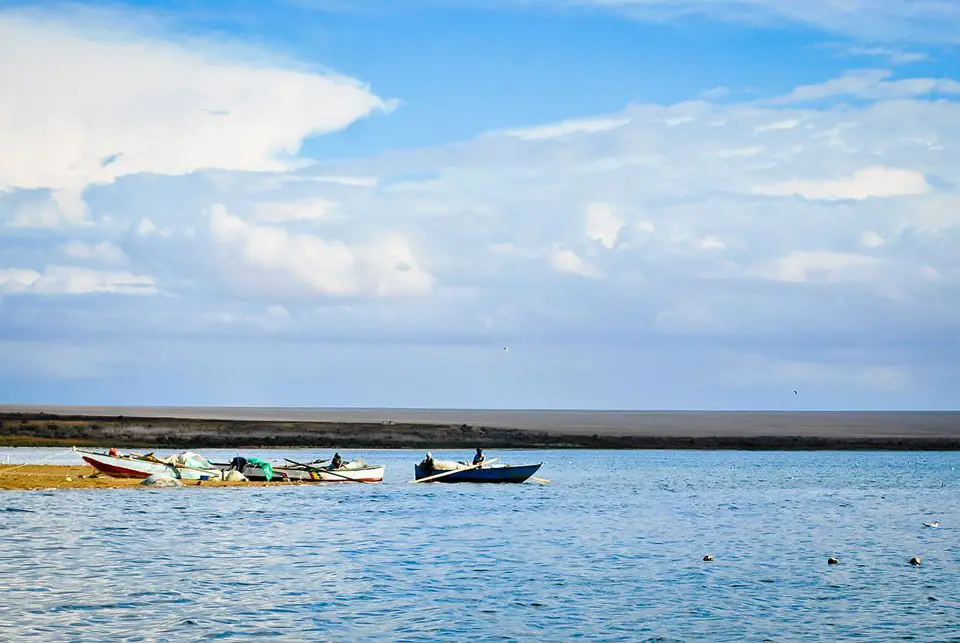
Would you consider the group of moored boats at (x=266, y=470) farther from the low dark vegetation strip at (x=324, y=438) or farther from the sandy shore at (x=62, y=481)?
the low dark vegetation strip at (x=324, y=438)

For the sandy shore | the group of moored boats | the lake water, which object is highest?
the group of moored boats

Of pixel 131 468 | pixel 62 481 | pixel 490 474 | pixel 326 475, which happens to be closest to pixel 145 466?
pixel 131 468

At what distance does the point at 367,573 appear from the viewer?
30422mm

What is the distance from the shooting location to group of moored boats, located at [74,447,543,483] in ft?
193

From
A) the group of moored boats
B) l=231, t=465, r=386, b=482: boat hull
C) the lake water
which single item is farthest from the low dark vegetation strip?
the lake water

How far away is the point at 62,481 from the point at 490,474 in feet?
78.6

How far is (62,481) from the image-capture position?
55500 millimetres

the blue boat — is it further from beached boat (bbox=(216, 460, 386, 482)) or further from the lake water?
the lake water

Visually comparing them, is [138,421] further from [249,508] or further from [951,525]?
[951,525]

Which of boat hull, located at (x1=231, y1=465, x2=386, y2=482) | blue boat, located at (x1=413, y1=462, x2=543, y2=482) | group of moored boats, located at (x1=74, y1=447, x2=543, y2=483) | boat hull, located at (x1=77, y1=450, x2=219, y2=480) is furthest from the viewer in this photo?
blue boat, located at (x1=413, y1=462, x2=543, y2=482)

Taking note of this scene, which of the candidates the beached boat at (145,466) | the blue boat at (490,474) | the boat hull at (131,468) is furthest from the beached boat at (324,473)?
the boat hull at (131,468)

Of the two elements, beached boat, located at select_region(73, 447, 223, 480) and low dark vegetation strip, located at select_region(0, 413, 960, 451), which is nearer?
beached boat, located at select_region(73, 447, 223, 480)

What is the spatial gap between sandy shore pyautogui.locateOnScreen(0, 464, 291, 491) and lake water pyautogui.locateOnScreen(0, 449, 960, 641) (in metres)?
1.90

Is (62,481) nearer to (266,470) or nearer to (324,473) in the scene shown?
(266,470)
